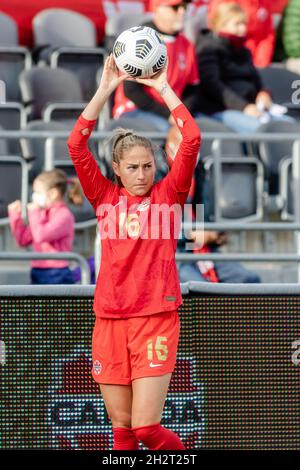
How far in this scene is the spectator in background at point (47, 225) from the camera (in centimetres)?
905

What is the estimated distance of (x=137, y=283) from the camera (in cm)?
585

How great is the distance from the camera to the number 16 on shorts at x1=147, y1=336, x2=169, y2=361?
579 centimetres

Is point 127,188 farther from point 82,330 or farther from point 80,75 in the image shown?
point 80,75

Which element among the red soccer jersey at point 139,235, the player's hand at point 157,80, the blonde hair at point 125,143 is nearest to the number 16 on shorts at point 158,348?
the red soccer jersey at point 139,235

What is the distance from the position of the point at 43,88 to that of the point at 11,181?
168 centimetres

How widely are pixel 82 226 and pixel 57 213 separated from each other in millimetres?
862

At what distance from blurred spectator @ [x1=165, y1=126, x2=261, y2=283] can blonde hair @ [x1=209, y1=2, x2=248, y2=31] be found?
8.83 ft

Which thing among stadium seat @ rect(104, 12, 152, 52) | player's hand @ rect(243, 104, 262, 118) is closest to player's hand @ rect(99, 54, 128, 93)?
player's hand @ rect(243, 104, 262, 118)

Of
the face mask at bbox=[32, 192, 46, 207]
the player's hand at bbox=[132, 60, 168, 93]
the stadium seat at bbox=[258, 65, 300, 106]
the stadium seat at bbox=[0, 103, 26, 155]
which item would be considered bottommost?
the face mask at bbox=[32, 192, 46, 207]

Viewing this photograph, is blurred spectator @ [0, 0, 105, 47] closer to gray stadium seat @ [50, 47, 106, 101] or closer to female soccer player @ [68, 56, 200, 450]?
gray stadium seat @ [50, 47, 106, 101]

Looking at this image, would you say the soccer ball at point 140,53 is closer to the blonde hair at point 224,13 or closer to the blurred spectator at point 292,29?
the blonde hair at point 224,13

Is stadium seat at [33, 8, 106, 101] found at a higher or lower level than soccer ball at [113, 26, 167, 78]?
higher

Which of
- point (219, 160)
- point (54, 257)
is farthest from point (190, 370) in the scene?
point (219, 160)

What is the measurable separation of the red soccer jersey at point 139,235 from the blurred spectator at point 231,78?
531cm
